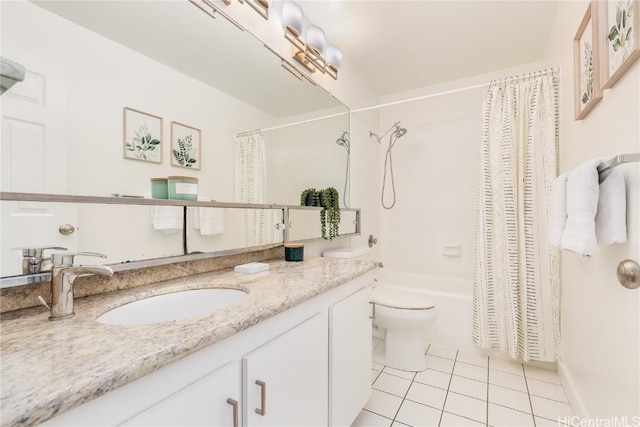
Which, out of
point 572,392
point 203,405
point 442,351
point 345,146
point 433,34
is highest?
point 433,34

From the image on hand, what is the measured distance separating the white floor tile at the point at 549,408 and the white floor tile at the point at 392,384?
0.68 metres

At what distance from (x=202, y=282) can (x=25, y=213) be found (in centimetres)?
52

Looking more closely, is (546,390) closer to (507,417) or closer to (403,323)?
(507,417)

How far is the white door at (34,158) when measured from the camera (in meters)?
0.67

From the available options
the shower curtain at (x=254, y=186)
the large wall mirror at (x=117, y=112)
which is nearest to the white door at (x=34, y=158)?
the large wall mirror at (x=117, y=112)

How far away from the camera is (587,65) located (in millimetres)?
1277

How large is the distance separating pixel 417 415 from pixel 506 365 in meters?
0.95

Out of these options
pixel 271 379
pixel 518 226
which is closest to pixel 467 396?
pixel 518 226

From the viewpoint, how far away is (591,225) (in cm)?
91

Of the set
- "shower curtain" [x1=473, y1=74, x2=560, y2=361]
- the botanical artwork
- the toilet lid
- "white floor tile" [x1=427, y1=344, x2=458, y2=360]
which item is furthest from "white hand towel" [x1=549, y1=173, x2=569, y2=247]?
"white floor tile" [x1=427, y1=344, x2=458, y2=360]

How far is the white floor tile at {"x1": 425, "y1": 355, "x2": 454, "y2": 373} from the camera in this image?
1971 millimetres

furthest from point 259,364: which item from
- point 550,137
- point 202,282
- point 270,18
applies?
point 550,137

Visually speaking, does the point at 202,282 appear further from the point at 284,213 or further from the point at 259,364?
the point at 284,213

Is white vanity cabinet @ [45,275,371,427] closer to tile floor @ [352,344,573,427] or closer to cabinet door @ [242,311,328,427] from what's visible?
cabinet door @ [242,311,328,427]
